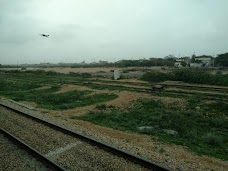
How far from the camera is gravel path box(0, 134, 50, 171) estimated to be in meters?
8.02

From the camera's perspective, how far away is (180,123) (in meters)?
14.5

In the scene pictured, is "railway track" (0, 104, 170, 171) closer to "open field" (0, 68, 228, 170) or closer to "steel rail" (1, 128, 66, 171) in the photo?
"open field" (0, 68, 228, 170)

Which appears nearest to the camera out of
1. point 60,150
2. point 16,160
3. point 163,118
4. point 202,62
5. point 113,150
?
point 16,160

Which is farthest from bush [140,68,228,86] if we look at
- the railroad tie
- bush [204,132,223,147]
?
the railroad tie

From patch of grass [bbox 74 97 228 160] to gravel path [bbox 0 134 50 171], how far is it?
17.9 ft

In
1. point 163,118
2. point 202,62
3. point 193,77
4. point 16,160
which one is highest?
point 202,62

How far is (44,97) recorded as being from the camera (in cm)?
2645

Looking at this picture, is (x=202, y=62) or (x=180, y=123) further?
(x=202, y=62)

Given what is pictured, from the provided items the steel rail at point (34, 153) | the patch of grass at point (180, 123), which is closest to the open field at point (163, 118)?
the patch of grass at point (180, 123)

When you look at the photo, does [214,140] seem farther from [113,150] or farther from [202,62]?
[202,62]

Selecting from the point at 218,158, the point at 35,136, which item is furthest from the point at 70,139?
the point at 218,158

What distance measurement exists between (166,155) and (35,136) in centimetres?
564

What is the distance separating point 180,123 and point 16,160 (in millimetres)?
8916

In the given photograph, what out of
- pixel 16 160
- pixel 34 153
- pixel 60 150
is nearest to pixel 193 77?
pixel 60 150
